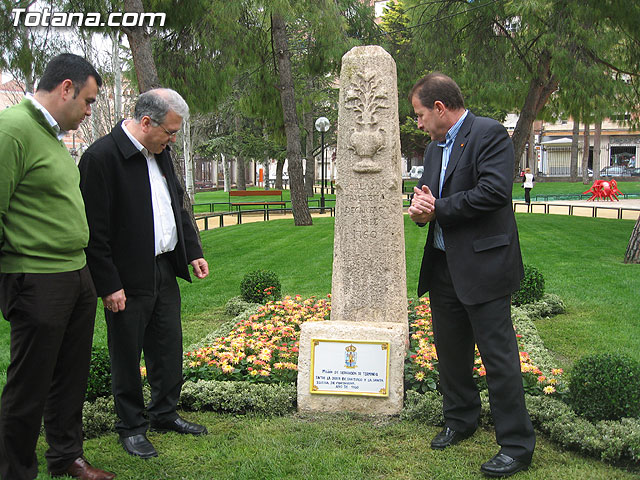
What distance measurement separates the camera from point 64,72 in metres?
3.18

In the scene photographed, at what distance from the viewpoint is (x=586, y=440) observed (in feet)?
12.4

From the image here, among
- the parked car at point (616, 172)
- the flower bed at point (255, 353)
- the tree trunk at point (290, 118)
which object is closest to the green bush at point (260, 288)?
the flower bed at point (255, 353)

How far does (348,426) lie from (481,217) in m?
1.73

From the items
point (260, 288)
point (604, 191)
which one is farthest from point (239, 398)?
point (604, 191)

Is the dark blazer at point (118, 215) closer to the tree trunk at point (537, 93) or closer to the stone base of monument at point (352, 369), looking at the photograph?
the stone base of monument at point (352, 369)

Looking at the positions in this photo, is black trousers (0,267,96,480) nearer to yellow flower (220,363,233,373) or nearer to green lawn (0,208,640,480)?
green lawn (0,208,640,480)

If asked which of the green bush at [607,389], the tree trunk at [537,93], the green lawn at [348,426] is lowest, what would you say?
the green lawn at [348,426]

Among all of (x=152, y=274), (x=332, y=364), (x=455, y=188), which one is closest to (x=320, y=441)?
(x=332, y=364)

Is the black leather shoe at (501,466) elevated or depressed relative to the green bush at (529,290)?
depressed

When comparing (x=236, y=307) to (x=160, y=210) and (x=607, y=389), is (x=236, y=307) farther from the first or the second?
(x=607, y=389)

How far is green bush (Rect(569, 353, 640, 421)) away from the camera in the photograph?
4109mm

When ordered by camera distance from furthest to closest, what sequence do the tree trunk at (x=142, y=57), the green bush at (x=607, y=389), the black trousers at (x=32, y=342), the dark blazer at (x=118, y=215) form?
the tree trunk at (x=142, y=57) → the green bush at (x=607, y=389) → the dark blazer at (x=118, y=215) → the black trousers at (x=32, y=342)

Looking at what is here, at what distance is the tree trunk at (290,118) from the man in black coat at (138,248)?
43.1 feet

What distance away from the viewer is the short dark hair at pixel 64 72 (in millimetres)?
3174
